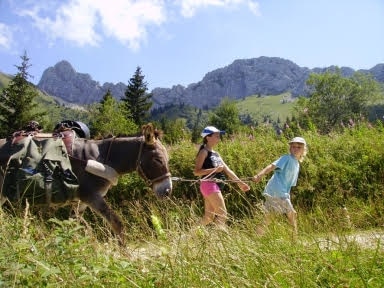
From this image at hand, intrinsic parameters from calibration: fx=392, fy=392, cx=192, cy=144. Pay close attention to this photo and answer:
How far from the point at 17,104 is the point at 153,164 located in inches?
1490

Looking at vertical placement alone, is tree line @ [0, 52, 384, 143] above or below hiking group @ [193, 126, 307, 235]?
above

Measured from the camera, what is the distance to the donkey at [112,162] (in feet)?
18.2

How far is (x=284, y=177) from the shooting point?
6336 mm

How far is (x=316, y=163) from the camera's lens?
30.6ft

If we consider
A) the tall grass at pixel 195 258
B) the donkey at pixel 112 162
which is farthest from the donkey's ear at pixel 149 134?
the tall grass at pixel 195 258

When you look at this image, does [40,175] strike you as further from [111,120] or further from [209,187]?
[111,120]

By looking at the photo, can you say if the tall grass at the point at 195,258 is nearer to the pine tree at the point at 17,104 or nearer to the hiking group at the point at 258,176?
the hiking group at the point at 258,176

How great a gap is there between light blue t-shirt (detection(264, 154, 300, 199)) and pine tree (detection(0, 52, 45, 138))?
121 ft

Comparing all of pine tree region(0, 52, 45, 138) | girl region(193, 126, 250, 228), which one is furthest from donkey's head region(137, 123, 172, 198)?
pine tree region(0, 52, 45, 138)

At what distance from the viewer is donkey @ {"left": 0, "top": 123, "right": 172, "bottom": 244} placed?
18.2 feet

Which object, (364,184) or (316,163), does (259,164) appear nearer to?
(316,163)

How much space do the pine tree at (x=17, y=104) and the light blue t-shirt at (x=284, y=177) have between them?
37.0 metres

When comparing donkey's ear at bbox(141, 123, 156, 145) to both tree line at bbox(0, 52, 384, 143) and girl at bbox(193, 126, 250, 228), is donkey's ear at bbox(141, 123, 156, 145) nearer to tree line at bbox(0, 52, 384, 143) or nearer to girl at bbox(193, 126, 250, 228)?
girl at bbox(193, 126, 250, 228)

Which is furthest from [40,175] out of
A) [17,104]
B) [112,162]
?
[17,104]
